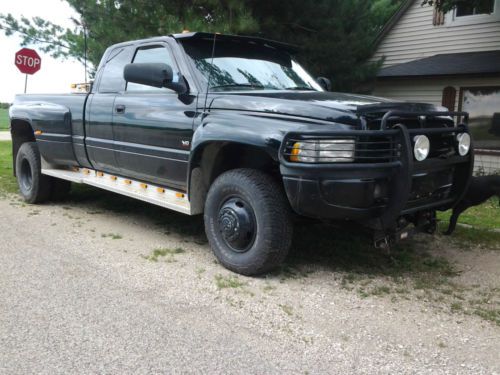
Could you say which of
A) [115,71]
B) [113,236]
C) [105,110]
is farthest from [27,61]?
[113,236]

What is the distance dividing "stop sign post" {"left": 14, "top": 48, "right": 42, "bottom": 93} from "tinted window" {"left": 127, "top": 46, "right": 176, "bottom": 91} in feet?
28.1

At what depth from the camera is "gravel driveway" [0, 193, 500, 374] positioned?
2889mm

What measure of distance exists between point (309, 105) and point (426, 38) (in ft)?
36.2

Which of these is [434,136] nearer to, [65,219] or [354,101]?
[354,101]

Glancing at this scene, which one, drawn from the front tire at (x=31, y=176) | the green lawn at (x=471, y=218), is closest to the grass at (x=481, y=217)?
the green lawn at (x=471, y=218)

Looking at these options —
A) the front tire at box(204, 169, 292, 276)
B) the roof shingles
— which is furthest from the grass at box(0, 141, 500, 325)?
the roof shingles

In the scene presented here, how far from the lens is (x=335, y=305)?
3691 mm

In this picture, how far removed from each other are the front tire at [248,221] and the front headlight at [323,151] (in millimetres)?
513

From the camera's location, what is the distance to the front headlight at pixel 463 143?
4363mm

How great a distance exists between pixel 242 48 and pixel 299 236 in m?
2.09

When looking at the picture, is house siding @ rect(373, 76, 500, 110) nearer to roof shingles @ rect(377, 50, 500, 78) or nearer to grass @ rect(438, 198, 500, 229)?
roof shingles @ rect(377, 50, 500, 78)

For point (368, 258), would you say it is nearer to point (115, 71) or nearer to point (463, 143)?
point (463, 143)

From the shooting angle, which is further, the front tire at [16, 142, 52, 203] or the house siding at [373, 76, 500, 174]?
the house siding at [373, 76, 500, 174]

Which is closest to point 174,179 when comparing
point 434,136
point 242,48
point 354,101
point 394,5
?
point 242,48
